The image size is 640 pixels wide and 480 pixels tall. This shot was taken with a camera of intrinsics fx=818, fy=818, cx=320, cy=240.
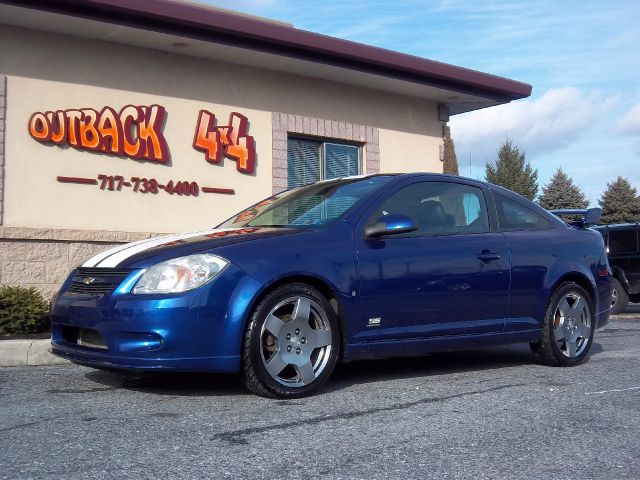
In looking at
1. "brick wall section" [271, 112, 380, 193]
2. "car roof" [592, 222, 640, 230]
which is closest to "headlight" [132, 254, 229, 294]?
"brick wall section" [271, 112, 380, 193]

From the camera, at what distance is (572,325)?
696cm

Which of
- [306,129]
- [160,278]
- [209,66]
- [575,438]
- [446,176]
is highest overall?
[209,66]

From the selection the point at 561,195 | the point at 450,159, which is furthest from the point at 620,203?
the point at 450,159

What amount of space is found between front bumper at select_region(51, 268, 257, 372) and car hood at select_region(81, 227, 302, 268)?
0.26 m

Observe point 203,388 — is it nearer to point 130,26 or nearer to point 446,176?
point 446,176

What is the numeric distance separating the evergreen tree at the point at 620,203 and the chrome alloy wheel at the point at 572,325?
5183 centimetres

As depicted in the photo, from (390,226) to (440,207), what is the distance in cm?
86

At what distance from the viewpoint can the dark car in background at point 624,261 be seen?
14953mm

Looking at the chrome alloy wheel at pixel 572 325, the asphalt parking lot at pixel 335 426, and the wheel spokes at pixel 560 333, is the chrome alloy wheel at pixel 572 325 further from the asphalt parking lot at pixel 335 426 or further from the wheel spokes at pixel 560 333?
the asphalt parking lot at pixel 335 426

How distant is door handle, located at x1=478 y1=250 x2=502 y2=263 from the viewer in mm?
6289

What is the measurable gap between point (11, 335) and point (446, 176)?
4332 mm

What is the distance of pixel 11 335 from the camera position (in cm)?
774

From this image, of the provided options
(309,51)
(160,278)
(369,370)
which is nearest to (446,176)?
(369,370)

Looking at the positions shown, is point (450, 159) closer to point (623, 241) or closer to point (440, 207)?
point (623, 241)
